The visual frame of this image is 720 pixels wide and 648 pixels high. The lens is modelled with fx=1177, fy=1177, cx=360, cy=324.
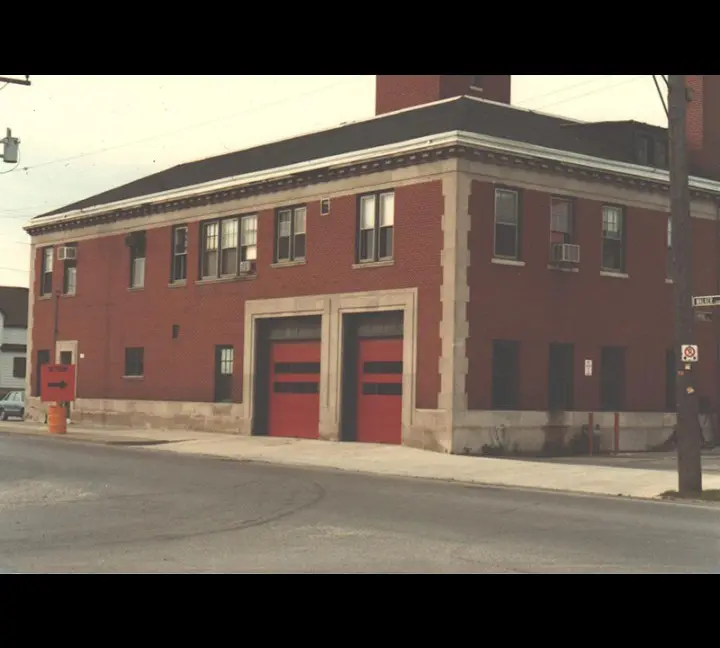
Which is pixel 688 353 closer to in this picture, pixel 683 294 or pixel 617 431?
pixel 683 294

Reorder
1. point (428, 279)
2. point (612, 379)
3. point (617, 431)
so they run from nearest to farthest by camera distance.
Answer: point (428, 279)
point (617, 431)
point (612, 379)

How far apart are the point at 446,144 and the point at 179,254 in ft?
45.3

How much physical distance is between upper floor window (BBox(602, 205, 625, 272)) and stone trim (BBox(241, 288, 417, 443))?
6.56 m

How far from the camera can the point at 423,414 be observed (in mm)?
30812

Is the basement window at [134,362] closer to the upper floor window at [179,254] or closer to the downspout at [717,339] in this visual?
the upper floor window at [179,254]

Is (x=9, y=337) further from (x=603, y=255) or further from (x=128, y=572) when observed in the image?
(x=128, y=572)

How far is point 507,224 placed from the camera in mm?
31953

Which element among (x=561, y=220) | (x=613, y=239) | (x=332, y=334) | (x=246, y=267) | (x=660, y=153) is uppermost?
(x=660, y=153)

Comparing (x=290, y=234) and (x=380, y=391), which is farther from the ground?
(x=290, y=234)

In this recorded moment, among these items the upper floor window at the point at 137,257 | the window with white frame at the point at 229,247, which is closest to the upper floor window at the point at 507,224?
the window with white frame at the point at 229,247

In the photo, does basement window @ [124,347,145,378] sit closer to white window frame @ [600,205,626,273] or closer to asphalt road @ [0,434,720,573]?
white window frame @ [600,205,626,273]

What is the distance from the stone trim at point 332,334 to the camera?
3145 cm

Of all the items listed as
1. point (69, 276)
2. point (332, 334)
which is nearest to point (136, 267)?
point (69, 276)

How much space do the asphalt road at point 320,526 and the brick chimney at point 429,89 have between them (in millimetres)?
18722
